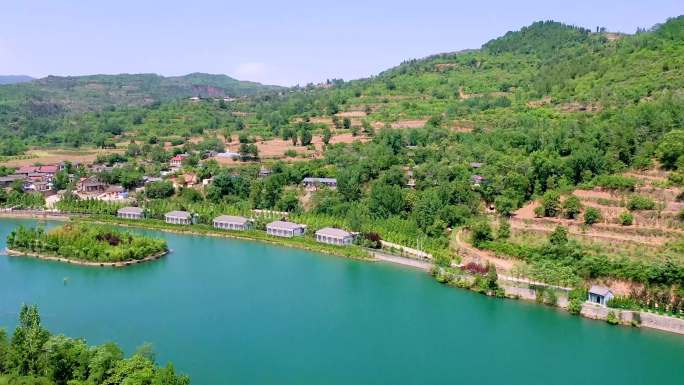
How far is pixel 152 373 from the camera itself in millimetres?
12555

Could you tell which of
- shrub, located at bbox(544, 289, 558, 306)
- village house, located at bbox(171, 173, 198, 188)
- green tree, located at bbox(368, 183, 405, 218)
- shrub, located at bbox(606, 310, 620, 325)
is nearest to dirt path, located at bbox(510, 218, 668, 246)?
shrub, located at bbox(544, 289, 558, 306)

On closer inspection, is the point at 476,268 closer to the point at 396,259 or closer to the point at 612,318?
the point at 396,259

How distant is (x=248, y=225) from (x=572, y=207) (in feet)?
52.1

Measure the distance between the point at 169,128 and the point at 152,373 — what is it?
48448mm

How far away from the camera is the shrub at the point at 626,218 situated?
72.1 ft

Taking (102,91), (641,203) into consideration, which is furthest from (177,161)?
(102,91)

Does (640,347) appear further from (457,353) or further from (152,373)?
(152,373)

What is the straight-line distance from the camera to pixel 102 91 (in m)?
106

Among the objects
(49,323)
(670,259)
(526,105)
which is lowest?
(49,323)

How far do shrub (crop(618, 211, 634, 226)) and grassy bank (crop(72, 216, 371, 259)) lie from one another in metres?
10.1

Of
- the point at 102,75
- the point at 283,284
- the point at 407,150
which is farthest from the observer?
the point at 102,75

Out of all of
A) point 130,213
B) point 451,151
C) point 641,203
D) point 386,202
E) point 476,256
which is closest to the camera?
point 641,203

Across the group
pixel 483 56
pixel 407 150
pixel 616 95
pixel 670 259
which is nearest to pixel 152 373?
pixel 670 259

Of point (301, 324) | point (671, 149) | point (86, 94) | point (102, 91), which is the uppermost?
point (102, 91)
